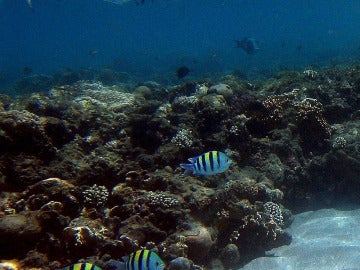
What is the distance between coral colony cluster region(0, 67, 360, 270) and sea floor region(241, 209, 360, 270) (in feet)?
0.98

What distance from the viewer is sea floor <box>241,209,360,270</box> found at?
552 centimetres

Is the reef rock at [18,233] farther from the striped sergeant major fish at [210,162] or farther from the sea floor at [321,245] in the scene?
the sea floor at [321,245]

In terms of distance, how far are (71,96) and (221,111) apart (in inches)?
195

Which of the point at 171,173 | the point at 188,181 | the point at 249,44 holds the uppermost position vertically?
the point at 249,44

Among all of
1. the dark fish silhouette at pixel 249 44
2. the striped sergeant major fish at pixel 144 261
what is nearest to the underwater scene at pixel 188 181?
the striped sergeant major fish at pixel 144 261

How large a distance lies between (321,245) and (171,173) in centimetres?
305

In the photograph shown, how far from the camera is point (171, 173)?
6.50 metres

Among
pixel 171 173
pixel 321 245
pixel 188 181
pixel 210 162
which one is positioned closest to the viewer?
pixel 210 162

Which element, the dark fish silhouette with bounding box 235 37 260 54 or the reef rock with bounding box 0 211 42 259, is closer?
the reef rock with bounding box 0 211 42 259

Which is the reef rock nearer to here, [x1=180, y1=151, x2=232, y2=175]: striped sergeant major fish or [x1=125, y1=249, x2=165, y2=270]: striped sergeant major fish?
[x1=125, y1=249, x2=165, y2=270]: striped sergeant major fish

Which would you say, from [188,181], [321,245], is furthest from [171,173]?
[321,245]

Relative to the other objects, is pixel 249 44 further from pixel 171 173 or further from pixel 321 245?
pixel 321 245

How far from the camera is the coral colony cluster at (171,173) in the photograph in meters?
5.05

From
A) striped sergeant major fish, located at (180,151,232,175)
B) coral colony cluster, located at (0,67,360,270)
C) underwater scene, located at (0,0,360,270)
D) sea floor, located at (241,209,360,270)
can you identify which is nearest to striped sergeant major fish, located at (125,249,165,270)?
underwater scene, located at (0,0,360,270)
